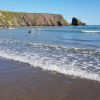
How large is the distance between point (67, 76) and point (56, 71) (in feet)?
3.92

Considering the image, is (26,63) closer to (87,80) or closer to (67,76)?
(67,76)

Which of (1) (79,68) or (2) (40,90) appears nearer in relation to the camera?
(2) (40,90)

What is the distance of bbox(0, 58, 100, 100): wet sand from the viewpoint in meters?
8.26

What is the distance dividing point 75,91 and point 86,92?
0.39 metres

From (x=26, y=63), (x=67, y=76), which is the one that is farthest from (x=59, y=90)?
Answer: (x=26, y=63)

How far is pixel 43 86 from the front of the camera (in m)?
9.47

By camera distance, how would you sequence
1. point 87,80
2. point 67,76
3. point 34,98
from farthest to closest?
point 67,76 < point 87,80 < point 34,98

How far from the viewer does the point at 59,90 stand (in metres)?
8.95

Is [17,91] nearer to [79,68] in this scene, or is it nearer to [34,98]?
[34,98]

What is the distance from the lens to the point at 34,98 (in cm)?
810

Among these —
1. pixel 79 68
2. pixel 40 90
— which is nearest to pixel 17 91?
pixel 40 90

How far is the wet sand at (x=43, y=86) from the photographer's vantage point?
325 inches

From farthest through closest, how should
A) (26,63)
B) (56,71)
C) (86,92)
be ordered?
(26,63) → (56,71) → (86,92)

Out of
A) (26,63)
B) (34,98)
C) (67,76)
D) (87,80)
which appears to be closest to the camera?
(34,98)
